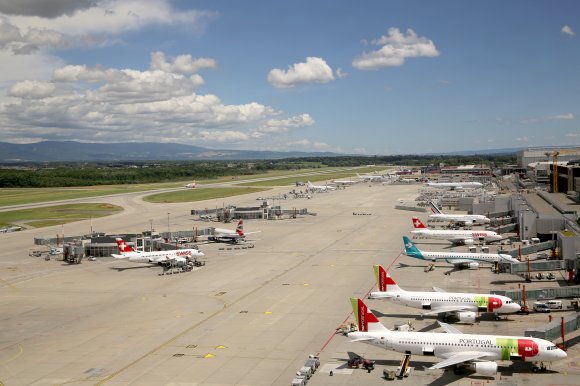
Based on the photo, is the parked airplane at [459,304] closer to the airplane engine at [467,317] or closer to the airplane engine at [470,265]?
the airplane engine at [467,317]

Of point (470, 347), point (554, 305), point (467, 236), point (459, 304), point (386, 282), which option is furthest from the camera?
point (467, 236)

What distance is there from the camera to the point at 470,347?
43719mm

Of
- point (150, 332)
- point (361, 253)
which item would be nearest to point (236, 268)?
point (361, 253)

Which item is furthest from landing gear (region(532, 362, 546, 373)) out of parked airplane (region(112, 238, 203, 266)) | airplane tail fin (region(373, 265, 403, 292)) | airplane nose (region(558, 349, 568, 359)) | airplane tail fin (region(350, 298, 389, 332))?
parked airplane (region(112, 238, 203, 266))

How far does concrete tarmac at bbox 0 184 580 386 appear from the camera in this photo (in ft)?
147

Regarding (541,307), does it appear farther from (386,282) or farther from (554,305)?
(386,282)

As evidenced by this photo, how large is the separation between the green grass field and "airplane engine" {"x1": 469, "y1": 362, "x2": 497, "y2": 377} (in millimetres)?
135983

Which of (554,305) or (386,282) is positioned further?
(386,282)

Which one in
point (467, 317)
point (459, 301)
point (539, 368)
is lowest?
point (539, 368)

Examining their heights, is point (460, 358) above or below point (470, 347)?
below

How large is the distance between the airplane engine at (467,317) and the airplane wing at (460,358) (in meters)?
11.9

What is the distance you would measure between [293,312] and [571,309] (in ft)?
97.7

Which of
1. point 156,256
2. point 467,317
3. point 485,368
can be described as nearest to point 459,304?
point 467,317

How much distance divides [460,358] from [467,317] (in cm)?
1324
